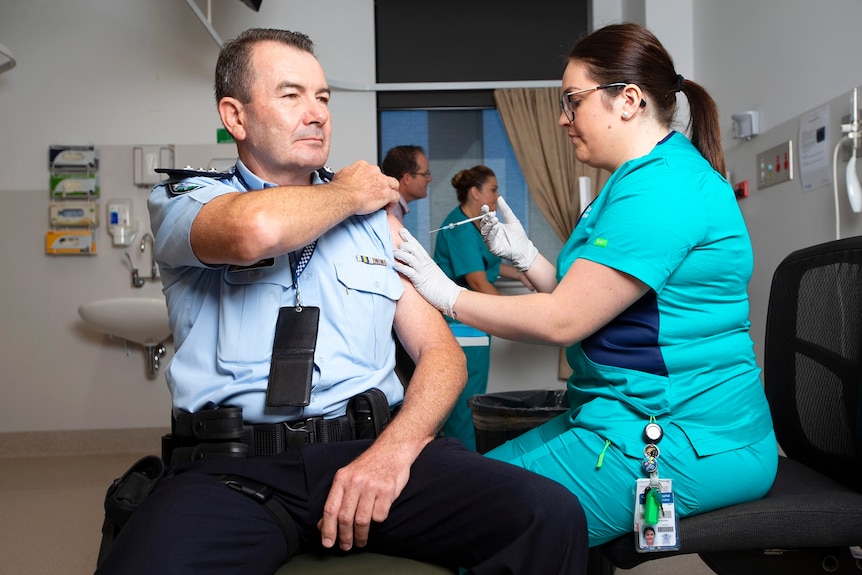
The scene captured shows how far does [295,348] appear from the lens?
4.35 feet

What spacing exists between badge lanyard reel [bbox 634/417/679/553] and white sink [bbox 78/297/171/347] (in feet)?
11.9

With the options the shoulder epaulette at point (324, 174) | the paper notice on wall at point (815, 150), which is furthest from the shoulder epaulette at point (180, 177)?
the paper notice on wall at point (815, 150)

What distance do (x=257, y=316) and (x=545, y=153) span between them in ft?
12.4

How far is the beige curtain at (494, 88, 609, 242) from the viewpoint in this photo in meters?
4.86

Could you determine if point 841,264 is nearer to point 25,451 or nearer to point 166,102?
point 166,102

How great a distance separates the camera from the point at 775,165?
3.15m

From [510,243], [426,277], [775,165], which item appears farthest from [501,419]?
[775,165]

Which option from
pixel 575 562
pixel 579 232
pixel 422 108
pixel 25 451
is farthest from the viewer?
pixel 422 108

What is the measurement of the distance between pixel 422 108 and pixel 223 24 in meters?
1.31

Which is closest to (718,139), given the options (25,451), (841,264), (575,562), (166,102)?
(841,264)

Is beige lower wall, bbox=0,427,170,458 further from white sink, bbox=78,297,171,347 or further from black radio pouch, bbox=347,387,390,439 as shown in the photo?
black radio pouch, bbox=347,387,390,439

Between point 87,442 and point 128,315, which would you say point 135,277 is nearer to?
point 128,315

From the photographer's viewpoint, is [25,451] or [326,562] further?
[25,451]

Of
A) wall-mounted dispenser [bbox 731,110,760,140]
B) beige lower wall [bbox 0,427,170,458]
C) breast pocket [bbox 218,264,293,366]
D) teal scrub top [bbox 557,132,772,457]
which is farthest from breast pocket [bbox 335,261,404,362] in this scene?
beige lower wall [bbox 0,427,170,458]
